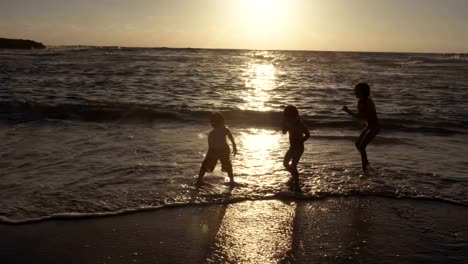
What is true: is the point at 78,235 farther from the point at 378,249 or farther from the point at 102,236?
the point at 378,249

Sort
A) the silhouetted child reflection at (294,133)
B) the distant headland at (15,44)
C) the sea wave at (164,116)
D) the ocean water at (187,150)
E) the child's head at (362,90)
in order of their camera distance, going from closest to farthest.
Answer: the ocean water at (187,150) → the silhouetted child reflection at (294,133) → the child's head at (362,90) → the sea wave at (164,116) → the distant headland at (15,44)

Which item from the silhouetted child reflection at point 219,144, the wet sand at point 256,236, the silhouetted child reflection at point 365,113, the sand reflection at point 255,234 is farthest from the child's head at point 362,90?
the sand reflection at point 255,234

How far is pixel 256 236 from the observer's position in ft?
17.6

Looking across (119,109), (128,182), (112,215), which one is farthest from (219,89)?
(112,215)

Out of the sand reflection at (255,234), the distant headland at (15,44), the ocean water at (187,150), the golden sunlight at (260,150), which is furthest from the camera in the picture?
the distant headland at (15,44)

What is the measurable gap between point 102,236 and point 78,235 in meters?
0.31

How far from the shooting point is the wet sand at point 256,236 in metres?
4.84

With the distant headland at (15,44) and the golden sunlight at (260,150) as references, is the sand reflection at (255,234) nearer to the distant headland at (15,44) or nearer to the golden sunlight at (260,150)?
the golden sunlight at (260,150)

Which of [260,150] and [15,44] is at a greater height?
[15,44]

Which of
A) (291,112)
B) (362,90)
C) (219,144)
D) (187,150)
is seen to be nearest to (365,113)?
(362,90)

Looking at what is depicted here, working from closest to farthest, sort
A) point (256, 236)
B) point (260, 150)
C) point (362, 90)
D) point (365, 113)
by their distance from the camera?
point (256, 236) < point (362, 90) < point (365, 113) < point (260, 150)

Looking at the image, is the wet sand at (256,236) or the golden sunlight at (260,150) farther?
the golden sunlight at (260,150)

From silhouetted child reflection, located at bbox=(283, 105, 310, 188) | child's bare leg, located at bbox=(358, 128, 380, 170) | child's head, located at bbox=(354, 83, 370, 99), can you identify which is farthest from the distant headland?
silhouetted child reflection, located at bbox=(283, 105, 310, 188)

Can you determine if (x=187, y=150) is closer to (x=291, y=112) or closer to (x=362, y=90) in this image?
(x=291, y=112)
